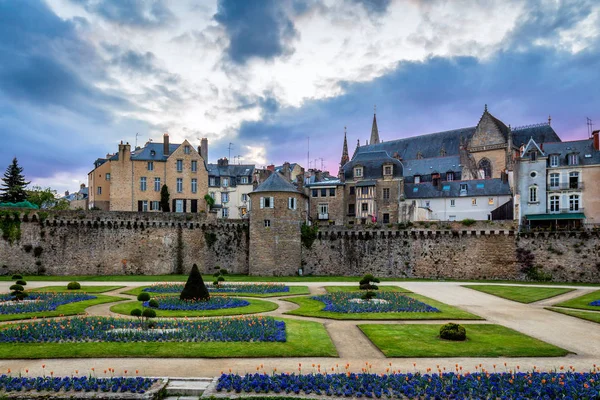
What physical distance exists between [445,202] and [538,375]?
163 feet

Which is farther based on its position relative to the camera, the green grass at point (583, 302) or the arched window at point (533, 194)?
the arched window at point (533, 194)

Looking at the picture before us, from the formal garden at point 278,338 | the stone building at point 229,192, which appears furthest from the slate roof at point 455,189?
the formal garden at point 278,338

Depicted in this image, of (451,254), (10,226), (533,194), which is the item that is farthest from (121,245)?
(533,194)

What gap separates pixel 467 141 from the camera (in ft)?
240

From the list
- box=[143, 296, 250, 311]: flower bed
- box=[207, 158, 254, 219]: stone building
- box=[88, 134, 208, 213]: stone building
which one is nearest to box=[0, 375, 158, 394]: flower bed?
box=[143, 296, 250, 311]: flower bed

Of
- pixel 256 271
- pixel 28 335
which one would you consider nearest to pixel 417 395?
pixel 28 335

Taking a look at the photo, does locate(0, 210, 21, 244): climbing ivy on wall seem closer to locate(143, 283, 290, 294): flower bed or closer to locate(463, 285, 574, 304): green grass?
locate(143, 283, 290, 294): flower bed

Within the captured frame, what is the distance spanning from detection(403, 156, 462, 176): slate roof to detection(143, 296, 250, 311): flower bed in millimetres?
45454

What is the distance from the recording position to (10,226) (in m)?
50.0

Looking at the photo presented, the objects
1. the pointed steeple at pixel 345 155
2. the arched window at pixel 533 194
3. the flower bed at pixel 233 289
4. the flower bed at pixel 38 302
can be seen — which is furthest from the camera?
the pointed steeple at pixel 345 155

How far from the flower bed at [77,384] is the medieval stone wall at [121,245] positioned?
41195 mm

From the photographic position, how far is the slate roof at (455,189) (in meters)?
59.0

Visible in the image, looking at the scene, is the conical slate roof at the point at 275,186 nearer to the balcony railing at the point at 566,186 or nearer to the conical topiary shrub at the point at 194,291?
the conical topiary shrub at the point at 194,291

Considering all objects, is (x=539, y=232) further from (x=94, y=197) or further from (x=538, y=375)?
(x=94, y=197)
